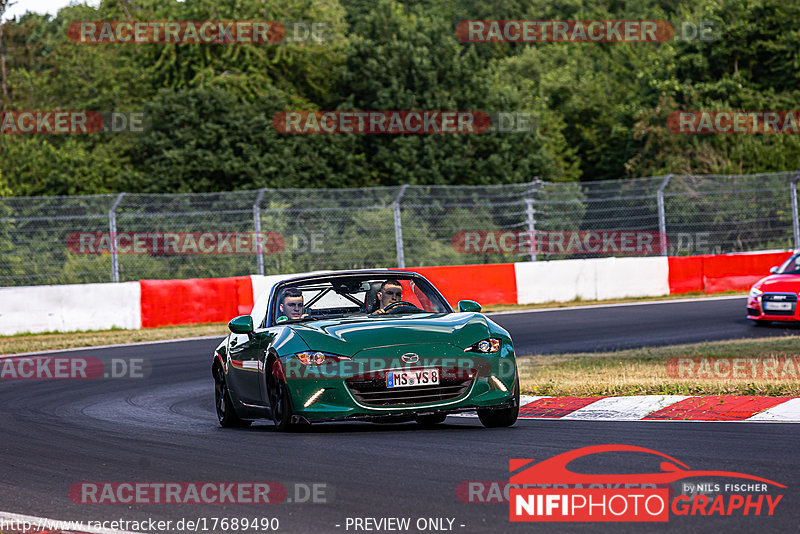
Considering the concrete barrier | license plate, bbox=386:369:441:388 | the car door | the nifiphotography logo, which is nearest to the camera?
the nifiphotography logo

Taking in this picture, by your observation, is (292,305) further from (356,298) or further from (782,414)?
(782,414)

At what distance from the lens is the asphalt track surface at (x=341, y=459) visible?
5582mm

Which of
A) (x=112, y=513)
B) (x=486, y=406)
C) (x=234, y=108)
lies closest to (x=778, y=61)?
(x=234, y=108)

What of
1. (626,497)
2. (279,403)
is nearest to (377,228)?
(279,403)

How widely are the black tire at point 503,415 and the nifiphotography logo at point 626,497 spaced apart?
2106 millimetres

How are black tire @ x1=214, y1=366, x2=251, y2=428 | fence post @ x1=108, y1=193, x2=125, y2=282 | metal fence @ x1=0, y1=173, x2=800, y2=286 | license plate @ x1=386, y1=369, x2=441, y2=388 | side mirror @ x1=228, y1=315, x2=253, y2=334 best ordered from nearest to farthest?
1. license plate @ x1=386, y1=369, x2=441, y2=388
2. side mirror @ x1=228, y1=315, x2=253, y2=334
3. black tire @ x1=214, y1=366, x2=251, y2=428
4. metal fence @ x1=0, y1=173, x2=800, y2=286
5. fence post @ x1=108, y1=193, x2=125, y2=282

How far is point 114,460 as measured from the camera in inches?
306

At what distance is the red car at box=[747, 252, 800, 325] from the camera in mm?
18094

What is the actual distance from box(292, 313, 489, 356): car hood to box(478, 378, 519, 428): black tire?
488 millimetres

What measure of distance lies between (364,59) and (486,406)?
4090 cm

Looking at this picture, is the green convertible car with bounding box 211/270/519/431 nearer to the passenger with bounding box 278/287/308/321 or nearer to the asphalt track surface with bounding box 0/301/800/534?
the passenger with bounding box 278/287/308/321

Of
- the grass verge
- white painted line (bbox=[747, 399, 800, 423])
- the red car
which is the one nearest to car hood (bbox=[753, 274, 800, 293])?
the red car

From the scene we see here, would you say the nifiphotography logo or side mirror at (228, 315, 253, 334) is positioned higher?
side mirror at (228, 315, 253, 334)

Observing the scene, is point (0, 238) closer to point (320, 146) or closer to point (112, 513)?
point (112, 513)
